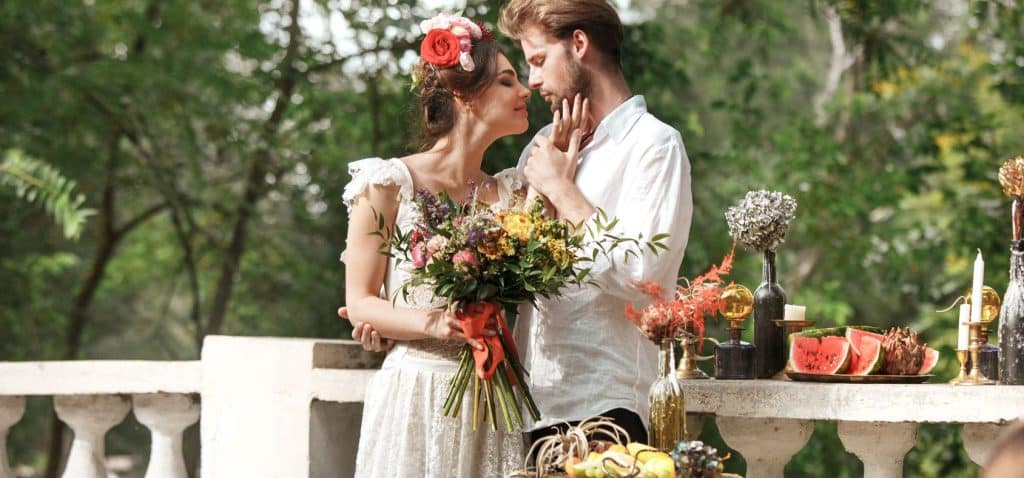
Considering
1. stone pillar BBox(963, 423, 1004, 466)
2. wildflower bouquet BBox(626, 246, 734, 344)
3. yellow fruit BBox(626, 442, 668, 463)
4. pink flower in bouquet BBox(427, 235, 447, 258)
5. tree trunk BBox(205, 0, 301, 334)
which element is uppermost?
tree trunk BBox(205, 0, 301, 334)

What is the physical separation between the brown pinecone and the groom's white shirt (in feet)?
2.12

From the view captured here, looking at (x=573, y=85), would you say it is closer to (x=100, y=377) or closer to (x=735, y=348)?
(x=735, y=348)

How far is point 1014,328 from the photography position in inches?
132

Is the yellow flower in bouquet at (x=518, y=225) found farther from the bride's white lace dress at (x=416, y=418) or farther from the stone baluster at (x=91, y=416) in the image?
the stone baluster at (x=91, y=416)

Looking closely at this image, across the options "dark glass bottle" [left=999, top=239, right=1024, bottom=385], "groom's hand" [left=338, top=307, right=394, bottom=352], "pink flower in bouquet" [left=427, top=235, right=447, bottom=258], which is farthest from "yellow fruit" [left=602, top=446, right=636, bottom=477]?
"dark glass bottle" [left=999, top=239, right=1024, bottom=385]

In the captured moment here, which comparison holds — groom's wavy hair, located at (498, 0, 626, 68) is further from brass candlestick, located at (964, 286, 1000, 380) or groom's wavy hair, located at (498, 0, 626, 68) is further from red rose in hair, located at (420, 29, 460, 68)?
brass candlestick, located at (964, 286, 1000, 380)

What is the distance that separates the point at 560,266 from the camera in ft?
9.75

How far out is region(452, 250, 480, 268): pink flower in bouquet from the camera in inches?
116

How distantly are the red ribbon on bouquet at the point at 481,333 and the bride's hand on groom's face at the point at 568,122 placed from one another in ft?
1.83

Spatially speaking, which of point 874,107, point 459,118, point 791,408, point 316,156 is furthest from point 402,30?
point 874,107

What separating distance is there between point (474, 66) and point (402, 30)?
4326 millimetres

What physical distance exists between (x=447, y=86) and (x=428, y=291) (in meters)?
0.60

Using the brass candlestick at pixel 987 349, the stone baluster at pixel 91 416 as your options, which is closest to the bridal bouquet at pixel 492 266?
the brass candlestick at pixel 987 349

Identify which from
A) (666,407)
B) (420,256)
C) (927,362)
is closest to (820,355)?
(927,362)
